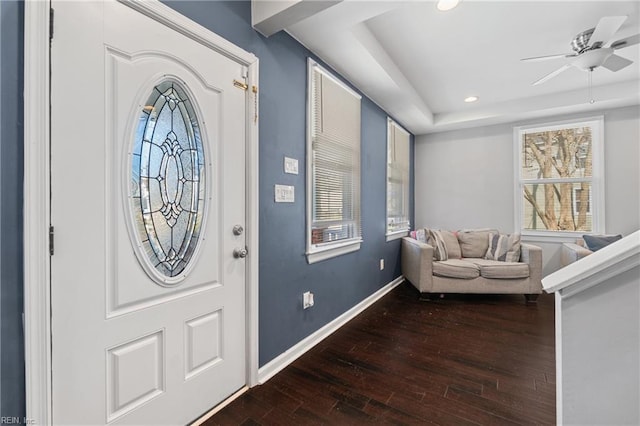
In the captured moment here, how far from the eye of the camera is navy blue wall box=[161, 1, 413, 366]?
174cm

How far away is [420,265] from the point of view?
350 cm

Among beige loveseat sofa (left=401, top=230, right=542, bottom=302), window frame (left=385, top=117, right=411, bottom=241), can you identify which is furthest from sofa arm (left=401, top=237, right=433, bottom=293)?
window frame (left=385, top=117, right=411, bottom=241)

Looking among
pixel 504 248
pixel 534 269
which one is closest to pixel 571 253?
pixel 534 269

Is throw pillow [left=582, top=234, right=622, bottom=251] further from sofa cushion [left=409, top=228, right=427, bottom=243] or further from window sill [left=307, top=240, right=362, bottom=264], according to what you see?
window sill [left=307, top=240, right=362, bottom=264]

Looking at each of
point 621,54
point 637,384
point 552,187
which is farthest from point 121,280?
point 552,187

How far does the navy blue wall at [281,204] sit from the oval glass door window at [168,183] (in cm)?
44

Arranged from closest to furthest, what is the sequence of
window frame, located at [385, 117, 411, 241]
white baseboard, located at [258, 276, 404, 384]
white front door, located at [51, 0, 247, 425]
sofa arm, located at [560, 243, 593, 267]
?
white front door, located at [51, 0, 247, 425] → white baseboard, located at [258, 276, 404, 384] → sofa arm, located at [560, 243, 593, 267] → window frame, located at [385, 117, 411, 241]

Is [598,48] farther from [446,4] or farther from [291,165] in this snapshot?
[291,165]

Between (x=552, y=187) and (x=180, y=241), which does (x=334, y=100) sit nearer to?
(x=180, y=241)

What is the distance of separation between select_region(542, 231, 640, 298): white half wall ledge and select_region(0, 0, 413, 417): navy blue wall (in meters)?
1.51

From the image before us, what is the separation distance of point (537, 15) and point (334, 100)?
1.66m

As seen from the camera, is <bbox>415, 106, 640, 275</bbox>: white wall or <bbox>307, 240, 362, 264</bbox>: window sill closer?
<bbox>307, 240, 362, 264</bbox>: window sill

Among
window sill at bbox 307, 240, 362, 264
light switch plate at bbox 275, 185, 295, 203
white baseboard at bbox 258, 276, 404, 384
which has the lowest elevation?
A: white baseboard at bbox 258, 276, 404, 384

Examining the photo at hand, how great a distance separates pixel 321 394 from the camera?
173 cm
